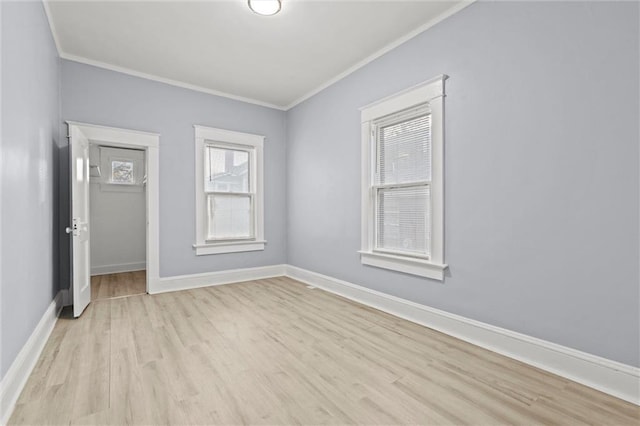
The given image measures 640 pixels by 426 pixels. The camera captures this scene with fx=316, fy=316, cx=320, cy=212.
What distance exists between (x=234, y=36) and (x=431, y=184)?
2.52 metres

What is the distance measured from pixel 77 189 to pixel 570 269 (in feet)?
14.6

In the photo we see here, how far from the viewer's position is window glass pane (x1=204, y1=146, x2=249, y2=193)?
4.78m

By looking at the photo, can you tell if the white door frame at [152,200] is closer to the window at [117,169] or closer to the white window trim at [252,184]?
the white window trim at [252,184]

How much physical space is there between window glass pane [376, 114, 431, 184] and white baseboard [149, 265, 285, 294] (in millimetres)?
2576

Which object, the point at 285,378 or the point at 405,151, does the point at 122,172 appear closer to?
the point at 405,151

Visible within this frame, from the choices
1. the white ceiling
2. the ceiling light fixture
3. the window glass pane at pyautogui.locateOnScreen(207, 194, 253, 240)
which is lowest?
the window glass pane at pyautogui.locateOnScreen(207, 194, 253, 240)

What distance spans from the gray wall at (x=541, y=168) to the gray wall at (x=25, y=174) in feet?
10.0

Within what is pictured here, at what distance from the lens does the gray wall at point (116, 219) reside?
584 cm

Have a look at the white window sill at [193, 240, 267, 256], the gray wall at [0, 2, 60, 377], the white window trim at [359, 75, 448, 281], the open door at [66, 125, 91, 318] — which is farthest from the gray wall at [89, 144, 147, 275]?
the white window trim at [359, 75, 448, 281]

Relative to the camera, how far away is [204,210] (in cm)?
467

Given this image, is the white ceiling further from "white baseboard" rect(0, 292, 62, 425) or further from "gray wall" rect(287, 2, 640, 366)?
"white baseboard" rect(0, 292, 62, 425)

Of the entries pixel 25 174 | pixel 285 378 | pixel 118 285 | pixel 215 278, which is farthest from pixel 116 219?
pixel 285 378

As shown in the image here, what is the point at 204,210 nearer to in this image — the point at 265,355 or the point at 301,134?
the point at 301,134

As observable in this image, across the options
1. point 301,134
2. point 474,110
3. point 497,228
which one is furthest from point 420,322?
point 301,134
